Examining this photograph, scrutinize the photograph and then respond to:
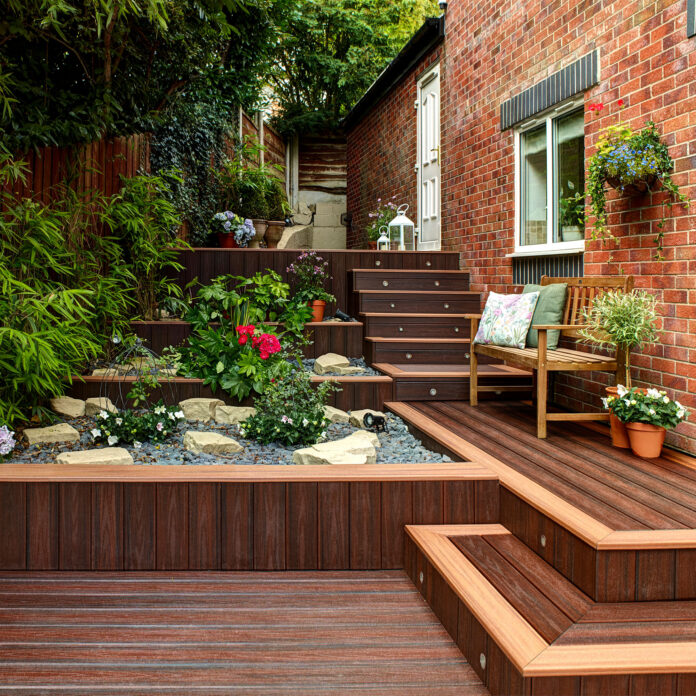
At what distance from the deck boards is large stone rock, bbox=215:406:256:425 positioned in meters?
1.14

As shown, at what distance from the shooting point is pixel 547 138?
17.0 feet

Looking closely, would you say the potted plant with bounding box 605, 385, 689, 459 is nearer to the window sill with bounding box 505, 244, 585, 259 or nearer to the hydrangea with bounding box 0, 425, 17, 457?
the window sill with bounding box 505, 244, 585, 259

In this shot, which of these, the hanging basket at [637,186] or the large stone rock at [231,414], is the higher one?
the hanging basket at [637,186]

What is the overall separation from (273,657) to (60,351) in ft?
8.99

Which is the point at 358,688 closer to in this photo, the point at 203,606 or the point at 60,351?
the point at 203,606

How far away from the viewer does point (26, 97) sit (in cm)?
470

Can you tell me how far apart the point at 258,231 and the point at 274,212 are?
0.68m

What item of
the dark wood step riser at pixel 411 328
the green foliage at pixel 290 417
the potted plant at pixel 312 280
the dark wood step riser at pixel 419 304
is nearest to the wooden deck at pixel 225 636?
the green foliage at pixel 290 417

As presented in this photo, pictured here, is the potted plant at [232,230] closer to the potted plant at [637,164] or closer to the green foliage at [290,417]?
the green foliage at [290,417]

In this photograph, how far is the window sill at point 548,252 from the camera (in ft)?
15.3

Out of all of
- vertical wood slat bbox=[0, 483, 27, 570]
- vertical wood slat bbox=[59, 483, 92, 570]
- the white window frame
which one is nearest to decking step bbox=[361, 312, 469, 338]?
the white window frame

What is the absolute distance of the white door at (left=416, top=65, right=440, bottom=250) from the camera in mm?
7645

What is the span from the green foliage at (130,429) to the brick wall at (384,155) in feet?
16.9

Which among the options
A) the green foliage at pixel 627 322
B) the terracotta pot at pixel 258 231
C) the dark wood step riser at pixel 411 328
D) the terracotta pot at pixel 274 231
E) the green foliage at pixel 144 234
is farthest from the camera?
the terracotta pot at pixel 274 231
